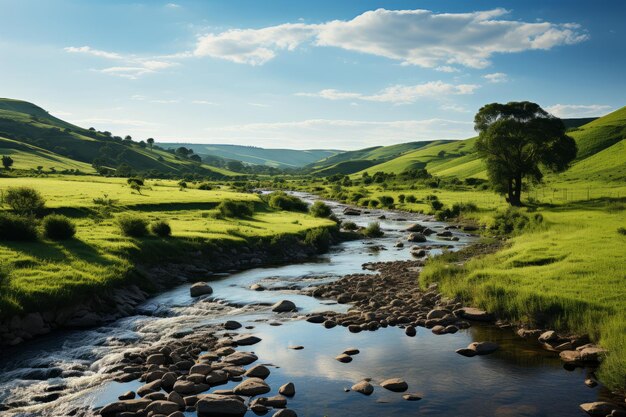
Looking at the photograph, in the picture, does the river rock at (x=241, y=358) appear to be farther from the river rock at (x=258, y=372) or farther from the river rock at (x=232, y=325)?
the river rock at (x=232, y=325)

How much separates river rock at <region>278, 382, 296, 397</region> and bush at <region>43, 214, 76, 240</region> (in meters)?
27.9

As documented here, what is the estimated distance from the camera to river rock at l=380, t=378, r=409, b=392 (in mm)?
18562

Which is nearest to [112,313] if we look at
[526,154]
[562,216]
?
[562,216]

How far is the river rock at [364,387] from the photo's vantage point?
1834 centimetres

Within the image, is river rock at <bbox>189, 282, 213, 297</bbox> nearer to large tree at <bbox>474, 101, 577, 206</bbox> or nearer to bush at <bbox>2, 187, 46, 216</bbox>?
bush at <bbox>2, 187, 46, 216</bbox>

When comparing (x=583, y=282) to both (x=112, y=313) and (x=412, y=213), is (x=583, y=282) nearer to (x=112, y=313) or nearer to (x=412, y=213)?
(x=112, y=313)

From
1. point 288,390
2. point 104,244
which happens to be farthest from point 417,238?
point 288,390

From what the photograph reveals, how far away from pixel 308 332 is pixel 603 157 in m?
127

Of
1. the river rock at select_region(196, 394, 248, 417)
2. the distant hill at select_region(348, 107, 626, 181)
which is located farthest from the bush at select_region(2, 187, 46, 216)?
the distant hill at select_region(348, 107, 626, 181)

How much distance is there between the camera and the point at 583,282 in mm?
26688

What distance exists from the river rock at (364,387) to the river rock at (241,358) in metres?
5.38

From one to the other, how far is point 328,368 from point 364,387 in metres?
2.68

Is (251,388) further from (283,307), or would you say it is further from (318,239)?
(318,239)

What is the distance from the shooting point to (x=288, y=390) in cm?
1845
